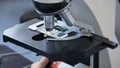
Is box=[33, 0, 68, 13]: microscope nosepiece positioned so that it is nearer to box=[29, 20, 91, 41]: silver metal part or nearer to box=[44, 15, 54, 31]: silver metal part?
box=[44, 15, 54, 31]: silver metal part

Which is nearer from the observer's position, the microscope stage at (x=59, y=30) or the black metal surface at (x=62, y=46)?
the black metal surface at (x=62, y=46)

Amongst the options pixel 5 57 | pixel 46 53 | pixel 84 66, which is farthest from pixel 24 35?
pixel 5 57

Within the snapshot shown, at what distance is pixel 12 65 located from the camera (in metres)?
2.26

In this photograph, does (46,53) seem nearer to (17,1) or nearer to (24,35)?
(24,35)

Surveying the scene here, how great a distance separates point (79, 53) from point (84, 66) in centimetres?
23

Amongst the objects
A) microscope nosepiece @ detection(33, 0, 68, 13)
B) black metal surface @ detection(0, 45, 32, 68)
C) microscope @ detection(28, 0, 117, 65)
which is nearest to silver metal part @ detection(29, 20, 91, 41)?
microscope @ detection(28, 0, 117, 65)

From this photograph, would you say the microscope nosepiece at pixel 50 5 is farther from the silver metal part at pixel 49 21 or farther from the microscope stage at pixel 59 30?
the microscope stage at pixel 59 30

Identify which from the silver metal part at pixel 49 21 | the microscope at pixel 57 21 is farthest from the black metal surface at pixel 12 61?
the silver metal part at pixel 49 21

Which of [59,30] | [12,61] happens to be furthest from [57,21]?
[12,61]

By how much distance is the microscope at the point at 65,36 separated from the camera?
939 millimetres

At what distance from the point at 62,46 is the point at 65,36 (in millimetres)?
80

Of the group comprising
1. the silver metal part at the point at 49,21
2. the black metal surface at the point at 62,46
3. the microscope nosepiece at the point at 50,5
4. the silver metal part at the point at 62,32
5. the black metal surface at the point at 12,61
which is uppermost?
the microscope nosepiece at the point at 50,5

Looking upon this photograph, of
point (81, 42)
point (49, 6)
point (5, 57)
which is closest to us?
point (49, 6)

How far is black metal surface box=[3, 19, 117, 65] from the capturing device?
3.09 ft
